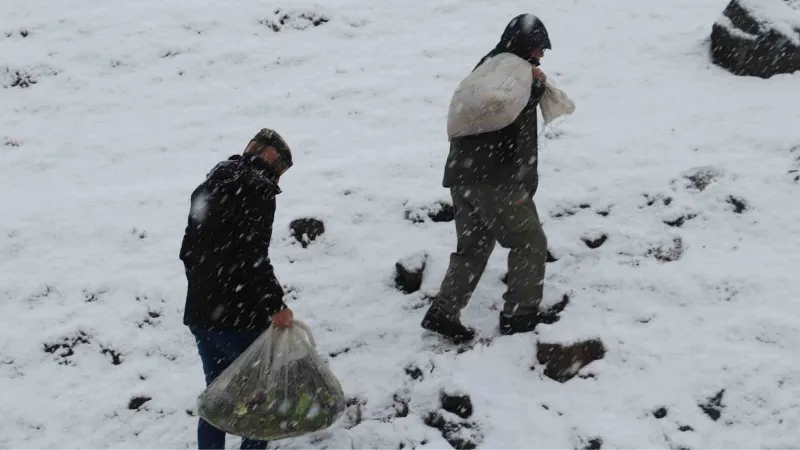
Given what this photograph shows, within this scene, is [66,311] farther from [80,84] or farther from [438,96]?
[438,96]

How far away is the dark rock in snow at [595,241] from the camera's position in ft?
17.6

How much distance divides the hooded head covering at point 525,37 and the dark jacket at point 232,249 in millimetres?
1686

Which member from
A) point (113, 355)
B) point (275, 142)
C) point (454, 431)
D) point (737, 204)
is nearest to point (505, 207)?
point (454, 431)

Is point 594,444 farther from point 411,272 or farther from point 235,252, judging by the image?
point 235,252

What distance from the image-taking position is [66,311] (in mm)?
5176

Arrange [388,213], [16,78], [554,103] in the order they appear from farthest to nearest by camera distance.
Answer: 1. [16,78]
2. [388,213]
3. [554,103]

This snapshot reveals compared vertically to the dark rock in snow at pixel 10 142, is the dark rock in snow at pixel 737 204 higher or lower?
higher

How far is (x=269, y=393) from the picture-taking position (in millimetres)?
3479

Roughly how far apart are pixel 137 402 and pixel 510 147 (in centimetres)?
278

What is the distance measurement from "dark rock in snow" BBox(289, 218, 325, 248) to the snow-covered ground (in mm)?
128

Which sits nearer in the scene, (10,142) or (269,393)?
(269,393)

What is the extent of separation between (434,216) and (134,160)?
2.93 metres

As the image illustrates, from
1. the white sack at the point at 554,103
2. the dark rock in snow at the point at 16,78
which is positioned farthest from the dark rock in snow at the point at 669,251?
the dark rock in snow at the point at 16,78

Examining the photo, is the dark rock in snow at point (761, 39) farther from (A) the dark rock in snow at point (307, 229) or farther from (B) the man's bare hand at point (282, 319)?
(B) the man's bare hand at point (282, 319)
